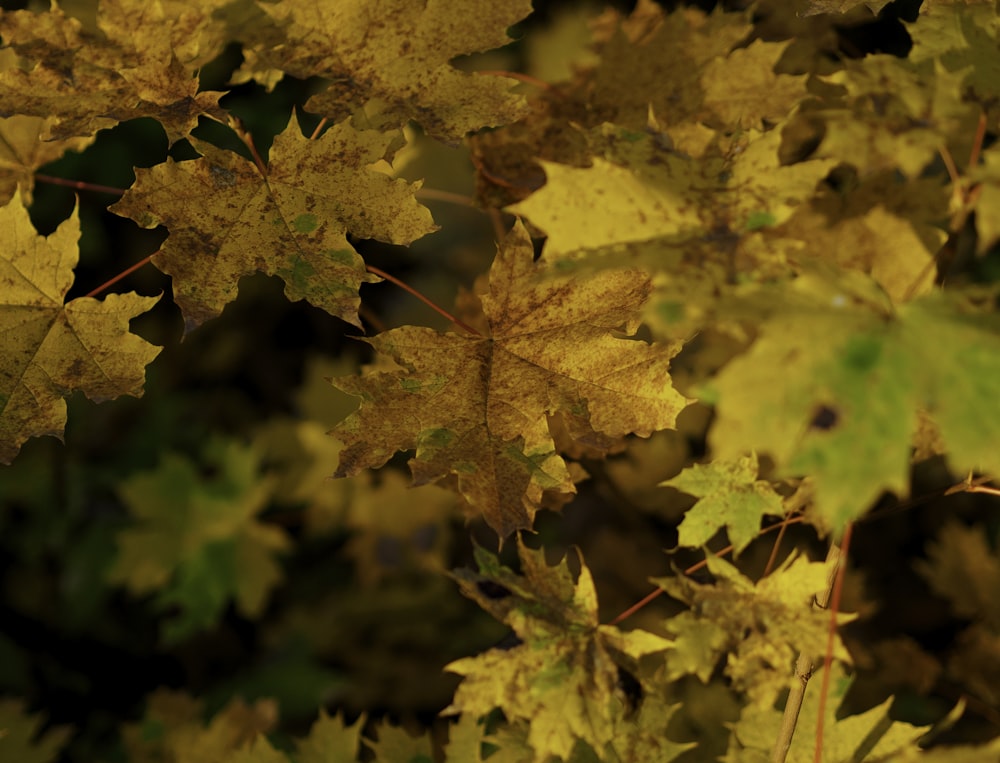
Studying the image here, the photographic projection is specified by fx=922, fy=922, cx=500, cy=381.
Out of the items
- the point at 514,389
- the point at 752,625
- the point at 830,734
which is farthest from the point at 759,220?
the point at 830,734

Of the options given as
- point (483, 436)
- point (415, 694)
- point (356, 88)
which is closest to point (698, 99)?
point (356, 88)

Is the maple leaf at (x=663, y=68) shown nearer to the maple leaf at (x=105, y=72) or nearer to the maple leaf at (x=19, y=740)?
the maple leaf at (x=105, y=72)

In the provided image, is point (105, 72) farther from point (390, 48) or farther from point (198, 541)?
point (198, 541)

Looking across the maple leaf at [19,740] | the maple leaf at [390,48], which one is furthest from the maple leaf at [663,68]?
the maple leaf at [19,740]

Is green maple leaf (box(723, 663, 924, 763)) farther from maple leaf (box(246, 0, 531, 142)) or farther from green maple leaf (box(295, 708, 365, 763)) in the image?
maple leaf (box(246, 0, 531, 142))

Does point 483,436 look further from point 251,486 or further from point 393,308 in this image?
point 393,308

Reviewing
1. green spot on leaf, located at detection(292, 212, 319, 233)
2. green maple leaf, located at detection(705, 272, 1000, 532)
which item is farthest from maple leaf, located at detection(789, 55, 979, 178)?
green spot on leaf, located at detection(292, 212, 319, 233)

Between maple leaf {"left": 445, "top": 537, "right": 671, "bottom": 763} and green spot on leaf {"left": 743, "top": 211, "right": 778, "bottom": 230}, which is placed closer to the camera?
green spot on leaf {"left": 743, "top": 211, "right": 778, "bottom": 230}

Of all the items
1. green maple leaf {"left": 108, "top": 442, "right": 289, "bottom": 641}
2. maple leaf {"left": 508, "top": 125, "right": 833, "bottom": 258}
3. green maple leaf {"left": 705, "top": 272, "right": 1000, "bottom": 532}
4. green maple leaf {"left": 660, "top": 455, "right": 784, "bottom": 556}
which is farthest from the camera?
green maple leaf {"left": 108, "top": 442, "right": 289, "bottom": 641}
